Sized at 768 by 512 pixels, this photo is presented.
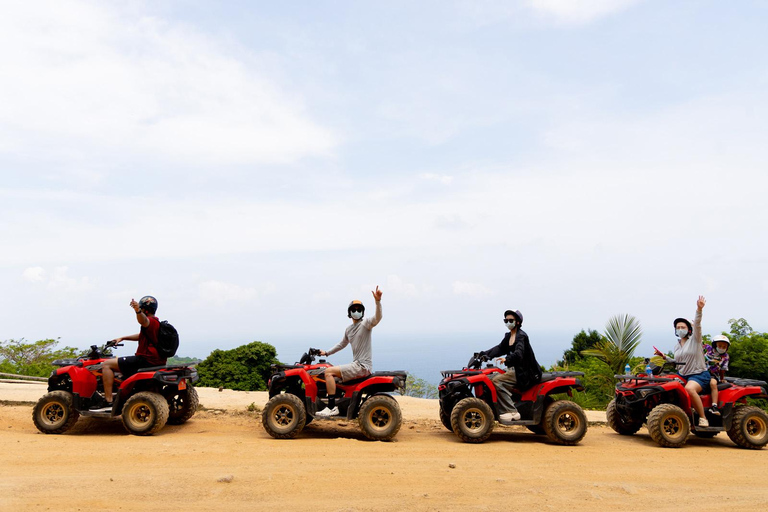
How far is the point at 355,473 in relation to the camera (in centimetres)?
755

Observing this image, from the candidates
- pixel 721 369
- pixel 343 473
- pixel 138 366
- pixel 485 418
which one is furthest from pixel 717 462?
pixel 138 366

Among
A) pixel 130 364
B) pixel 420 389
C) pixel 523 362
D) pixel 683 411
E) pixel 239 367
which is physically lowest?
pixel 420 389

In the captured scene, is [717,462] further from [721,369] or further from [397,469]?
[397,469]

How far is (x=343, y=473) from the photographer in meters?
7.54

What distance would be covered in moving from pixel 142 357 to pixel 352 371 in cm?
356

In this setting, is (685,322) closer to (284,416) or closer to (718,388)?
(718,388)

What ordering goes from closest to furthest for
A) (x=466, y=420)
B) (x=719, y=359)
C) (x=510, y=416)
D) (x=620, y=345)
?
(x=466, y=420) → (x=510, y=416) → (x=719, y=359) → (x=620, y=345)

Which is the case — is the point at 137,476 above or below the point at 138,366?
below

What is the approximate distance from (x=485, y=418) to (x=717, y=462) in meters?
3.53

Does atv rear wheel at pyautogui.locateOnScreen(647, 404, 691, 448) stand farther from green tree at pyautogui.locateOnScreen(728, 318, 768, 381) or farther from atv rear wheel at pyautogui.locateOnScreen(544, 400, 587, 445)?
green tree at pyautogui.locateOnScreen(728, 318, 768, 381)

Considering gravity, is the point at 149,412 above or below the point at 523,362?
below

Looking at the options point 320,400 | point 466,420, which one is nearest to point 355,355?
point 320,400

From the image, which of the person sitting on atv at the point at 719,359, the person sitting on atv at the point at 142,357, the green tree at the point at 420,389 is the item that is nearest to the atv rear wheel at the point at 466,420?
the person sitting on atv at the point at 719,359

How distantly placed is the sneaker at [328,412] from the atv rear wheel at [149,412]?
249cm
